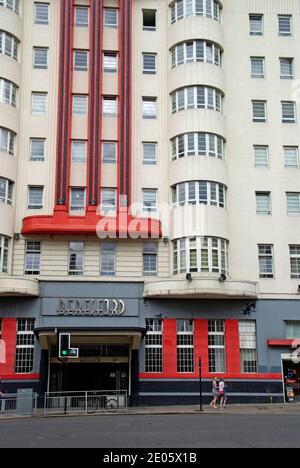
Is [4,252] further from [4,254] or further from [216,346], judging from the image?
[216,346]

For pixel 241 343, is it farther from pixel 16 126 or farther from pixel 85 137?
pixel 16 126

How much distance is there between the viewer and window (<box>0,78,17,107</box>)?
36.8m

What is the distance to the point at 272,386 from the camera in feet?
115

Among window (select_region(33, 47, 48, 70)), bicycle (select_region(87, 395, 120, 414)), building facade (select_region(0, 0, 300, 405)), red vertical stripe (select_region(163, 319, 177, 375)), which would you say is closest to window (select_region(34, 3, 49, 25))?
building facade (select_region(0, 0, 300, 405))

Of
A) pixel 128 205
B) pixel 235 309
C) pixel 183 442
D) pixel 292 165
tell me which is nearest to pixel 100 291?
pixel 128 205

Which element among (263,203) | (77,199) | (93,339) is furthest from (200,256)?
(77,199)

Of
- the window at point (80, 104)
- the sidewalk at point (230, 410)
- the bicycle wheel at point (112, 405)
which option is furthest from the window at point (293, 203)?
the bicycle wheel at point (112, 405)

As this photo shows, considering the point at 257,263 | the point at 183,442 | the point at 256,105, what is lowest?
the point at 183,442

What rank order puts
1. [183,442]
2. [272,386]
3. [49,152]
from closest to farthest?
[183,442], [272,386], [49,152]

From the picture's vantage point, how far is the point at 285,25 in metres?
40.9

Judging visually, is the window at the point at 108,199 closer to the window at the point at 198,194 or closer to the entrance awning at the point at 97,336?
the window at the point at 198,194

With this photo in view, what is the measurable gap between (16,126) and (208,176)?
12174 mm

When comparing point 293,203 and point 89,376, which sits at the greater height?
point 293,203

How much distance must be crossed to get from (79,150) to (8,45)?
26.0 ft
